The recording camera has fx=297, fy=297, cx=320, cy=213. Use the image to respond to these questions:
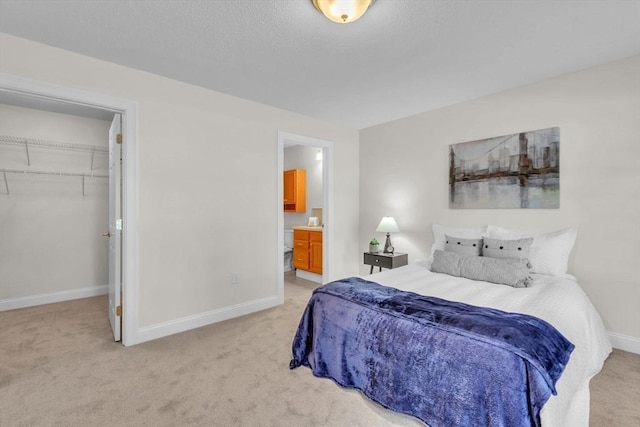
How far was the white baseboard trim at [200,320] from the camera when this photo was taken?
275cm

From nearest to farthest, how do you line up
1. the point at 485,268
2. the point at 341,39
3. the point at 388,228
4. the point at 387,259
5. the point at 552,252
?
1. the point at 341,39
2. the point at 485,268
3. the point at 552,252
4. the point at 387,259
5. the point at 388,228

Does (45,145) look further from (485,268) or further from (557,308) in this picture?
(557,308)

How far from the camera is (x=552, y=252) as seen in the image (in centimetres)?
260

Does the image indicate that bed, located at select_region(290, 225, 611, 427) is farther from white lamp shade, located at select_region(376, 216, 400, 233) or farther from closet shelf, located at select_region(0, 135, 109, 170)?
closet shelf, located at select_region(0, 135, 109, 170)

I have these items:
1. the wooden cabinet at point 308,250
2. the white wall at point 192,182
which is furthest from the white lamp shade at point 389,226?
the white wall at point 192,182

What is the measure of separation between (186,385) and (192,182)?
1836 millimetres

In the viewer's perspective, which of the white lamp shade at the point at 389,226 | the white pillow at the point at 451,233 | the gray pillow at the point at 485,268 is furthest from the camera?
the white lamp shade at the point at 389,226

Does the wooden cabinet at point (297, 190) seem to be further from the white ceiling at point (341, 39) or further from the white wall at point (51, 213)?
the white wall at point (51, 213)

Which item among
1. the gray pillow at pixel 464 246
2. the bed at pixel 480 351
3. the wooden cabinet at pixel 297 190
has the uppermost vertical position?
the wooden cabinet at pixel 297 190

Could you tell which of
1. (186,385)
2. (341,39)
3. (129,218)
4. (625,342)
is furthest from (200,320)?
(625,342)

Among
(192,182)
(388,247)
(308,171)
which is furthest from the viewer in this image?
(308,171)

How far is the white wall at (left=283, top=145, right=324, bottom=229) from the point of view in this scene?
5.74 metres

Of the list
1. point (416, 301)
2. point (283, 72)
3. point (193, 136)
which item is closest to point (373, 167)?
point (283, 72)

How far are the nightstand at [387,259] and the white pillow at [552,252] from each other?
4.82 feet
